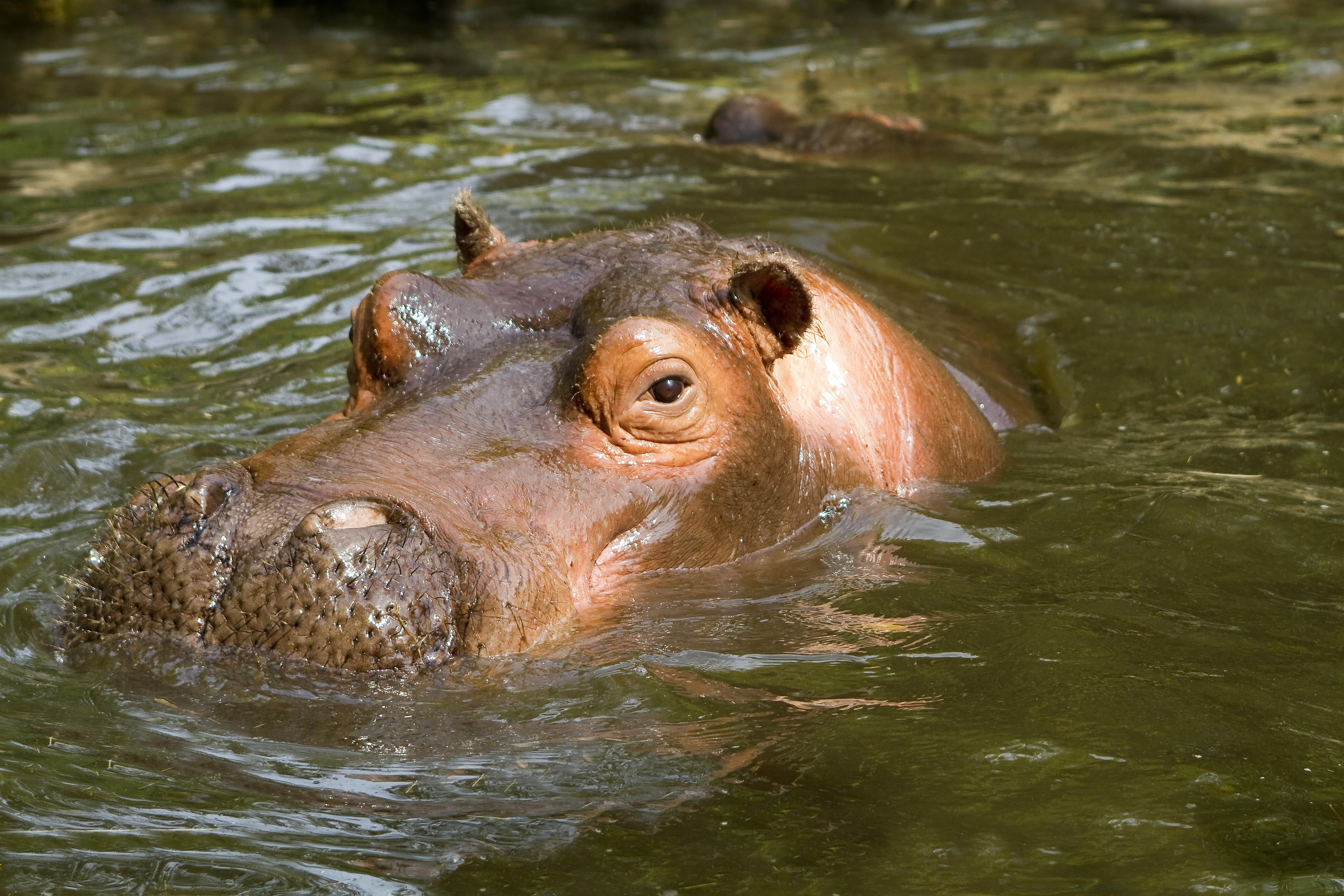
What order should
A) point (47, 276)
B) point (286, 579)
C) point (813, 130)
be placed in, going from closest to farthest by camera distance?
1. point (286, 579)
2. point (47, 276)
3. point (813, 130)

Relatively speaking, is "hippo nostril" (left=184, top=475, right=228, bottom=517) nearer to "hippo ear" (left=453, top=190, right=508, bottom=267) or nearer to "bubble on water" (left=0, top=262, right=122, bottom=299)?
"hippo ear" (left=453, top=190, right=508, bottom=267)

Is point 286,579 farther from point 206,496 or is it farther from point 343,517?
point 206,496

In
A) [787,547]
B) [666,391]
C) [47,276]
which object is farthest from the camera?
[47,276]

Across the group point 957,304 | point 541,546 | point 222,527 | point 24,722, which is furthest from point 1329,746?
point 957,304

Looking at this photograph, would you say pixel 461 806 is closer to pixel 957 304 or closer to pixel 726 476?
pixel 726 476

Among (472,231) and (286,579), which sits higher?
(472,231)

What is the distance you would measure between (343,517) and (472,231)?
199 centimetres

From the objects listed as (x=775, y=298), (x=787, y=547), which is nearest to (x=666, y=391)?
(x=775, y=298)

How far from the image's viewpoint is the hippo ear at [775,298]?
453 cm

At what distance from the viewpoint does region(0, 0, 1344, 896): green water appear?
2861 millimetres

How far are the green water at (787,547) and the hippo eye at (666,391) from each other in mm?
531

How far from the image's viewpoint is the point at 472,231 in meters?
5.21

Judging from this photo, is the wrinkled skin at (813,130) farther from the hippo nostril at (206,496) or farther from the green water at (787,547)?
the hippo nostril at (206,496)

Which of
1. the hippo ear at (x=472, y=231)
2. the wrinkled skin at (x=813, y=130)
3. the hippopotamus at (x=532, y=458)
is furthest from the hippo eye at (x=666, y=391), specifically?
the wrinkled skin at (x=813, y=130)
